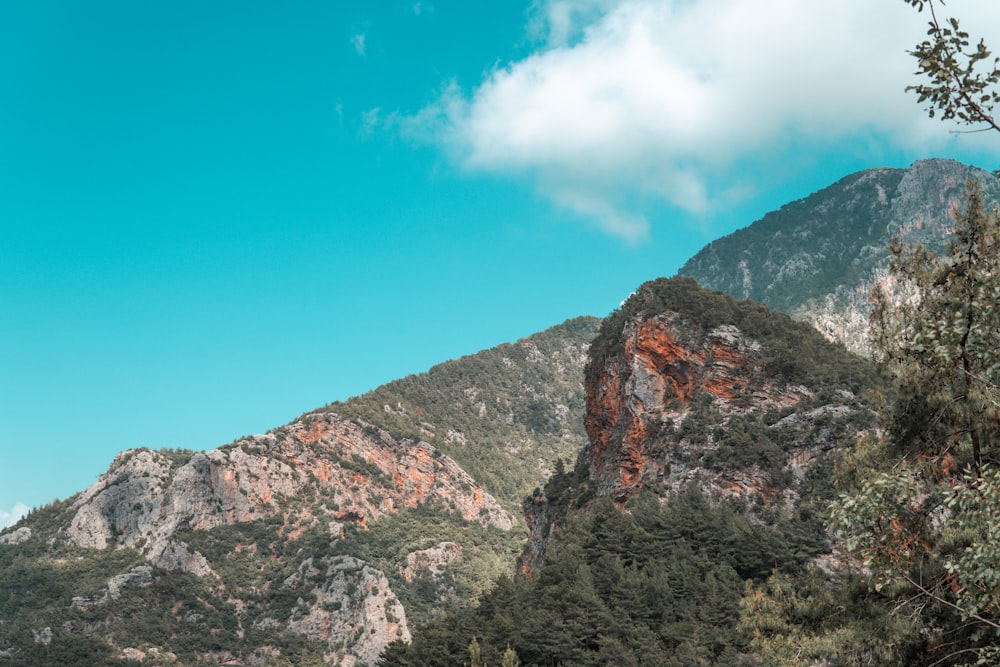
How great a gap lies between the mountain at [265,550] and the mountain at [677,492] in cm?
4559

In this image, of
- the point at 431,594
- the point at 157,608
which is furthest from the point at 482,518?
the point at 157,608

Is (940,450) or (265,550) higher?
(265,550)

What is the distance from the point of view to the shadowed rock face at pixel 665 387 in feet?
230

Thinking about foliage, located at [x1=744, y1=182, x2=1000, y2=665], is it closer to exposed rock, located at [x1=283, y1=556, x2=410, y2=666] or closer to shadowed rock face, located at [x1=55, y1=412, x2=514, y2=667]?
exposed rock, located at [x1=283, y1=556, x2=410, y2=666]

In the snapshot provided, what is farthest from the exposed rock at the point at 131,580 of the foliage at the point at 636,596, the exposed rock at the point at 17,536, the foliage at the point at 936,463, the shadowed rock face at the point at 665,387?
the foliage at the point at 936,463

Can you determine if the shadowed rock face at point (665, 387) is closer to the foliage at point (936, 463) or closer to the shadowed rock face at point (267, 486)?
the foliage at point (936, 463)

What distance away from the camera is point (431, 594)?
406 ft

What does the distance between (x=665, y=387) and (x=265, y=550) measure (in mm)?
83234

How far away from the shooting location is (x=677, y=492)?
65.2 metres

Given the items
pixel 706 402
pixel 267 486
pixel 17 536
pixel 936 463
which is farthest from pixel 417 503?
pixel 936 463

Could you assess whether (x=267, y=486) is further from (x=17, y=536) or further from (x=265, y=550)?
(x=17, y=536)

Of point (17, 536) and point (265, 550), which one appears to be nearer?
point (265, 550)

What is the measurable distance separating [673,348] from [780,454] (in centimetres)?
1550

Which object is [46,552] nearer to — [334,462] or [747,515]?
[334,462]
